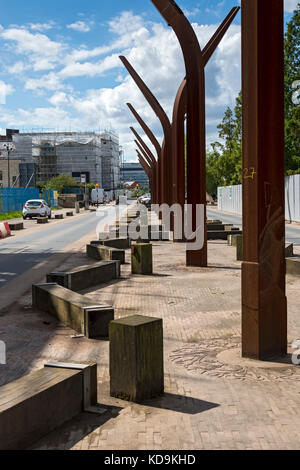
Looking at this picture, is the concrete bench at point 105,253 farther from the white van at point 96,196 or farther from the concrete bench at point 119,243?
the white van at point 96,196

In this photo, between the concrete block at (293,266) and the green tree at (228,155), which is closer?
the concrete block at (293,266)

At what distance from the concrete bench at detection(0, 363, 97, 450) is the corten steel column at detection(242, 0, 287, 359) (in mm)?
2094

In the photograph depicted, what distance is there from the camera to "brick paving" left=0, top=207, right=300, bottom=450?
3852 mm

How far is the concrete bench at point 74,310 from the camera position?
7008 mm

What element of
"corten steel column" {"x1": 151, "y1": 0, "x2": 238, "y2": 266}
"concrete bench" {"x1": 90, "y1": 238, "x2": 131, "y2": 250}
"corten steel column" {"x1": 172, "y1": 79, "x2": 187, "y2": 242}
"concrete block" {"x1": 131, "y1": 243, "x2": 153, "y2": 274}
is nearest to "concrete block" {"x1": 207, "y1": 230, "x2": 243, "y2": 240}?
→ "corten steel column" {"x1": 172, "y1": 79, "x2": 187, "y2": 242}

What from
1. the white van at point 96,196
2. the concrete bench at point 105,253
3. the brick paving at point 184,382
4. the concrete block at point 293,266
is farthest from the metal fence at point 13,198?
the brick paving at point 184,382

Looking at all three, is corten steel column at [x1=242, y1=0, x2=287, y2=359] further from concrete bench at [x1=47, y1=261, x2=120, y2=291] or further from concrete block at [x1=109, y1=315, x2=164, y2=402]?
concrete bench at [x1=47, y1=261, x2=120, y2=291]

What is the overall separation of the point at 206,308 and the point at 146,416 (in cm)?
440

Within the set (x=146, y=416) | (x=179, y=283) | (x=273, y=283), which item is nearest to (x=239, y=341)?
(x=273, y=283)

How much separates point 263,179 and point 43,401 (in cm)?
326

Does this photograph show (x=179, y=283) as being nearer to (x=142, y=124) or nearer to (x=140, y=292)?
(x=140, y=292)

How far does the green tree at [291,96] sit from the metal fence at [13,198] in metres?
23.4

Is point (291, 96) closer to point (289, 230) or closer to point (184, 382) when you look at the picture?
point (289, 230)

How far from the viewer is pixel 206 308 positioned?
856 cm
